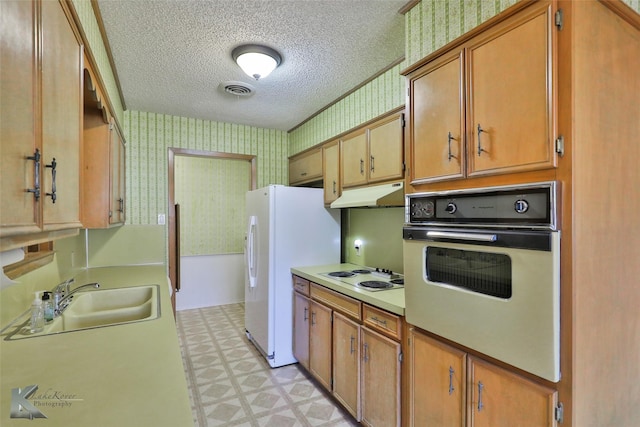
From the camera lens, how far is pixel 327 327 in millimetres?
2408

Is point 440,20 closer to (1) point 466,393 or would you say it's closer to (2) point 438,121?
(2) point 438,121

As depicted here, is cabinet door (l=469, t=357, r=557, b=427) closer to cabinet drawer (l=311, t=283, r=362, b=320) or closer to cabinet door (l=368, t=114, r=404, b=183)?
cabinet drawer (l=311, t=283, r=362, b=320)

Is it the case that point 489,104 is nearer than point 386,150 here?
Yes

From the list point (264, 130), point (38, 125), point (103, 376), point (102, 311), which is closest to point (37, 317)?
point (102, 311)

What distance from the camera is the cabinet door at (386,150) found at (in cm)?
222

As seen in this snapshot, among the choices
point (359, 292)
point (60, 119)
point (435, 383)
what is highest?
point (60, 119)

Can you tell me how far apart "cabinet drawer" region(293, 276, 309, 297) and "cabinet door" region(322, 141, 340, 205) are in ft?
2.49

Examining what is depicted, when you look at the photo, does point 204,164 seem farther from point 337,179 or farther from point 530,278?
point 530,278

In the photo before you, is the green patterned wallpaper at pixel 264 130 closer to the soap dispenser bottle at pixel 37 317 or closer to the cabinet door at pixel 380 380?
the soap dispenser bottle at pixel 37 317

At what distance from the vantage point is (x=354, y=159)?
2.71m

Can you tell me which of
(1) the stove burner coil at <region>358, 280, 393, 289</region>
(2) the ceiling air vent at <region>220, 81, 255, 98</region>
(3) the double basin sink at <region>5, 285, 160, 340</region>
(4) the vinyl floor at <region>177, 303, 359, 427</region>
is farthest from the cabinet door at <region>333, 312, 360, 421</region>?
(2) the ceiling air vent at <region>220, 81, 255, 98</region>

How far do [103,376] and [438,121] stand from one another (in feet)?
5.26

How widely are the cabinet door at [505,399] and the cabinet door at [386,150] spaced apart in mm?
1306

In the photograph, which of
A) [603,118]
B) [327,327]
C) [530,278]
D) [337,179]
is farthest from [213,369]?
[603,118]
